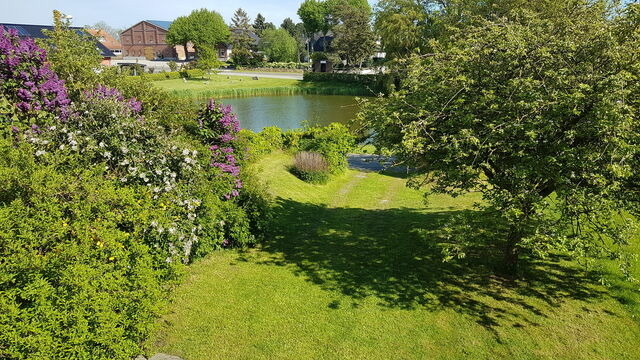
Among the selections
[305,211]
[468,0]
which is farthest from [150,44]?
[305,211]

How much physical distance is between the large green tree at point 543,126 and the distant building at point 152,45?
110 m

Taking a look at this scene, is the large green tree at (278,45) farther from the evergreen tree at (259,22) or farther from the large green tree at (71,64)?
the large green tree at (71,64)

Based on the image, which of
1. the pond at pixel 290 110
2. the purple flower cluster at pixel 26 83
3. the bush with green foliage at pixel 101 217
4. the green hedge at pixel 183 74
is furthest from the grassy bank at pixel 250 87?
the bush with green foliage at pixel 101 217

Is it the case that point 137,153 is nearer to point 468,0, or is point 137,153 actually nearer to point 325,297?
point 325,297

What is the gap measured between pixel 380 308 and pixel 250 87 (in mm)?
54863

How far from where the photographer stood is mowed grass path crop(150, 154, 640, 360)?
23.9ft

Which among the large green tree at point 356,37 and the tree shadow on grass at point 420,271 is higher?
the large green tree at point 356,37

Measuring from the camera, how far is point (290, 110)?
45656 millimetres

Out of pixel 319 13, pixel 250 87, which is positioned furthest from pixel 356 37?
pixel 319 13

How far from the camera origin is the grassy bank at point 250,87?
179 ft

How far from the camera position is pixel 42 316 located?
5.18 metres

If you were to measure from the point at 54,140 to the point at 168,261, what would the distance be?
4.13 meters

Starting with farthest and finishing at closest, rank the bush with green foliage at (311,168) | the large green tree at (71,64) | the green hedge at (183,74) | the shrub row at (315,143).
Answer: the green hedge at (183,74) < the shrub row at (315,143) < the bush with green foliage at (311,168) < the large green tree at (71,64)

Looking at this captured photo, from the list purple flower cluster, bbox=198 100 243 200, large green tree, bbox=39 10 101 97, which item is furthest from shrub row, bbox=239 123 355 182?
purple flower cluster, bbox=198 100 243 200
